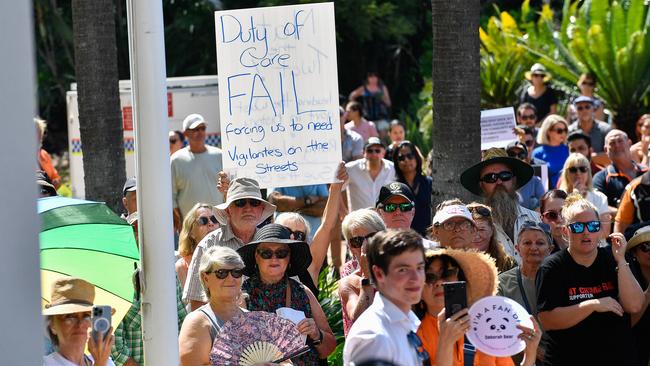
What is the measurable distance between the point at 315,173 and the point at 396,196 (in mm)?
732

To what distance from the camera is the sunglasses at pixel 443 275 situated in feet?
18.4

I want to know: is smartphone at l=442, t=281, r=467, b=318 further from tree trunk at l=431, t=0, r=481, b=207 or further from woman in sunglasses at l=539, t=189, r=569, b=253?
tree trunk at l=431, t=0, r=481, b=207

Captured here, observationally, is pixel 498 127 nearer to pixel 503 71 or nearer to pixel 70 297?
pixel 503 71

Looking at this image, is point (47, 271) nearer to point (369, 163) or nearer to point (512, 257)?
point (512, 257)

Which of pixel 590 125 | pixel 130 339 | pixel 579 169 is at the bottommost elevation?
pixel 130 339

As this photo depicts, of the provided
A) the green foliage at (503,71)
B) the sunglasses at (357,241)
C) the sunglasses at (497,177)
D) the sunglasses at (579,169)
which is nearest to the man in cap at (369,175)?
the sunglasses at (579,169)

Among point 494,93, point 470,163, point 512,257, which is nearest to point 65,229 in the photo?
point 512,257

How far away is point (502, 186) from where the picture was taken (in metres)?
8.45

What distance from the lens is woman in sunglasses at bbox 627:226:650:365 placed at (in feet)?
23.0

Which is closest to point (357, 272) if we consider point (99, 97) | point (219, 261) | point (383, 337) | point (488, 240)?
point (488, 240)

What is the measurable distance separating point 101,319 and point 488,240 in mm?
3251

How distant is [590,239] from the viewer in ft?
21.7

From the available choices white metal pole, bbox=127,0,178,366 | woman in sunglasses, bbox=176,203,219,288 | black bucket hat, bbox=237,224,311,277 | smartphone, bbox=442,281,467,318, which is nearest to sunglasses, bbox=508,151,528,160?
woman in sunglasses, bbox=176,203,219,288

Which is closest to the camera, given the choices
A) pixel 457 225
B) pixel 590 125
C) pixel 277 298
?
pixel 277 298
